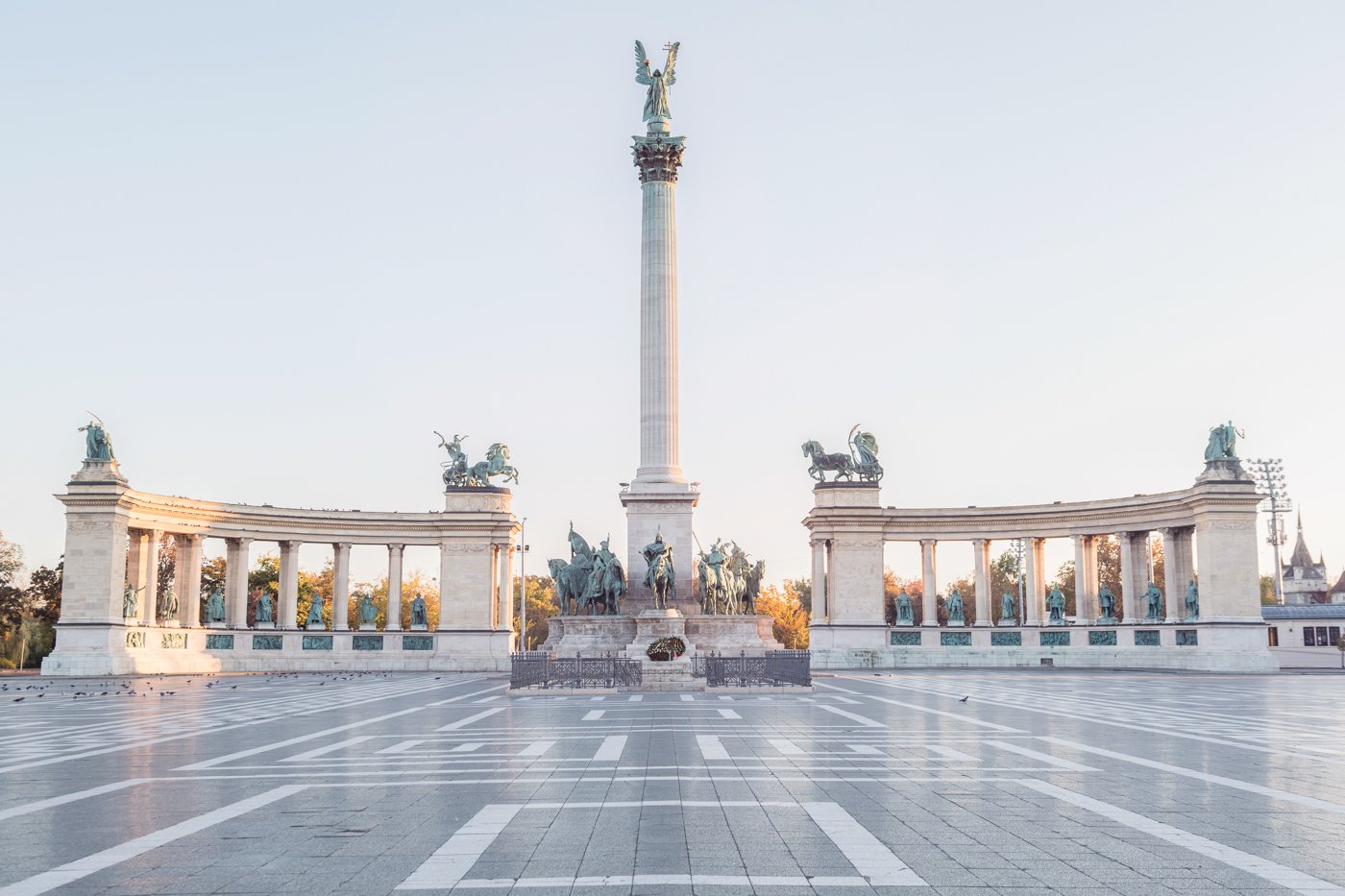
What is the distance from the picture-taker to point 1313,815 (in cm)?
1444

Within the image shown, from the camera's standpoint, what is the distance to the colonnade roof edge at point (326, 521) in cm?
7362

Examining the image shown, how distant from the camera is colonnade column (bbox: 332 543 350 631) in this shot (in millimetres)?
79562

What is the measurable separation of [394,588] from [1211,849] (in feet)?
237

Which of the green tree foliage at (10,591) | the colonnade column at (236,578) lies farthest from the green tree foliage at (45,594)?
the colonnade column at (236,578)

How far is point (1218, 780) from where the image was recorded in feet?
58.7

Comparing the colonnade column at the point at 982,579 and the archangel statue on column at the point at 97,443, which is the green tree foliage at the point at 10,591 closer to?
the archangel statue on column at the point at 97,443

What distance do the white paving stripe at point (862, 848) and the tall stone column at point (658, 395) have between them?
53161mm

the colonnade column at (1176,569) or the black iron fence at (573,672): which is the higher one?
the colonnade column at (1176,569)

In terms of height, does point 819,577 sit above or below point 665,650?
above

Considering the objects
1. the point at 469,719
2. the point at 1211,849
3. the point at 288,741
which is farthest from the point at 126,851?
the point at 469,719

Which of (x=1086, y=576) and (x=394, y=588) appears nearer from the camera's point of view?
(x=394, y=588)

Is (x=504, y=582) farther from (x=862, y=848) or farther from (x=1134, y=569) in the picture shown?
(x=862, y=848)

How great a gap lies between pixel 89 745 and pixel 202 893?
17.0 metres

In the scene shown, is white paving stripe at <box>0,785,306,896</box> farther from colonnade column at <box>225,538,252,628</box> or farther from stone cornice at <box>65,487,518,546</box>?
colonnade column at <box>225,538,252,628</box>
